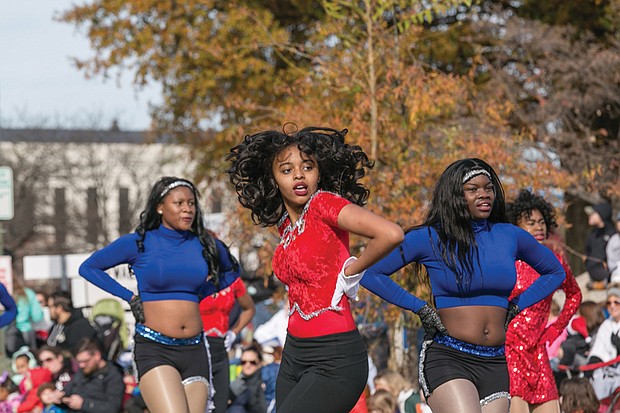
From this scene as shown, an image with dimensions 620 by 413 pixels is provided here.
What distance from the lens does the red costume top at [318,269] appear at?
5316 millimetres

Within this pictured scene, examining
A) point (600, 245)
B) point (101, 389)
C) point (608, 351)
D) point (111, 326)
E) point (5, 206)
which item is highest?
point (5, 206)

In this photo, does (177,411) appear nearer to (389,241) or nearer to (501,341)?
(501,341)

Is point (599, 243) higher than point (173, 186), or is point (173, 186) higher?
point (173, 186)

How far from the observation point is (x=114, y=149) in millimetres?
54969

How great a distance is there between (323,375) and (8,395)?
9.47 metres

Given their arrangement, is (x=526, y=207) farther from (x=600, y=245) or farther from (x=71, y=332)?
(x=71, y=332)

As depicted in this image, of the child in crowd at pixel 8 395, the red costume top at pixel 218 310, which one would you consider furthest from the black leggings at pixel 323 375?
the child in crowd at pixel 8 395

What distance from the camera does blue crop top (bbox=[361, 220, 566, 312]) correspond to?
609cm

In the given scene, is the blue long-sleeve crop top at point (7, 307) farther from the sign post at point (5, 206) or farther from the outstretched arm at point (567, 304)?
the outstretched arm at point (567, 304)

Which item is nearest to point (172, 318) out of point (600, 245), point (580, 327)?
point (580, 327)

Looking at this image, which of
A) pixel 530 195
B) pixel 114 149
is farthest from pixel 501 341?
pixel 114 149

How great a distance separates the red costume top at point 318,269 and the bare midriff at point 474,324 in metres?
0.88

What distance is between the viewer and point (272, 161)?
564 centimetres

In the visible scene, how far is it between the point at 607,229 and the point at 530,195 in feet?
25.6
